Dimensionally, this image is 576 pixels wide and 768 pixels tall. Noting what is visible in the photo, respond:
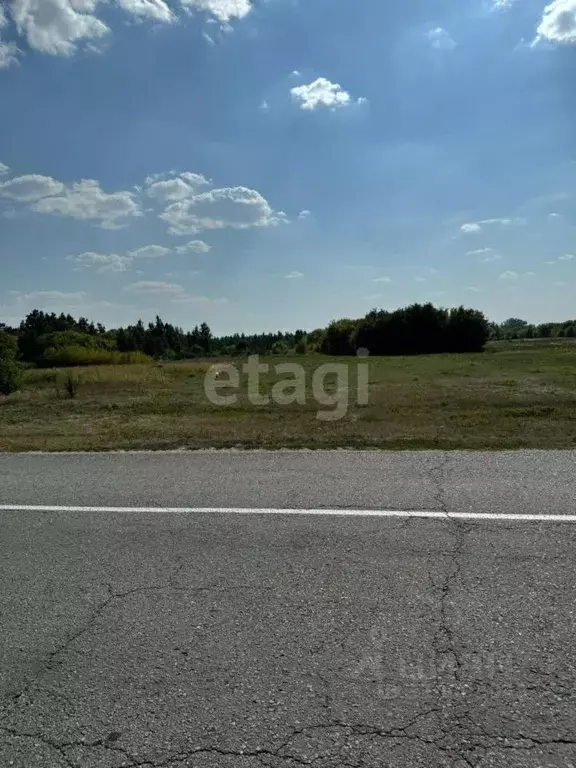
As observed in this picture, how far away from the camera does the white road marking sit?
4.16m

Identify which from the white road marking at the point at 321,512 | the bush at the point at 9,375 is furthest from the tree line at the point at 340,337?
the white road marking at the point at 321,512

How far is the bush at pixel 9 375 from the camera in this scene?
16547 mm

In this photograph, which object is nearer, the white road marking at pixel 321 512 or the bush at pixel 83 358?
the white road marking at pixel 321 512

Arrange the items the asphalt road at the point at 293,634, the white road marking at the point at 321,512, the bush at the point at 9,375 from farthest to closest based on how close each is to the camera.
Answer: the bush at the point at 9,375
the white road marking at the point at 321,512
the asphalt road at the point at 293,634

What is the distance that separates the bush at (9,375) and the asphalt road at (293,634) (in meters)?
13.5

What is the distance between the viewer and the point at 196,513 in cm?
464

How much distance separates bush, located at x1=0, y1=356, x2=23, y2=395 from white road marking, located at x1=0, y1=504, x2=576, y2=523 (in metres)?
13.3

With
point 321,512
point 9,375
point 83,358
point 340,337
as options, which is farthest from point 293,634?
point 340,337

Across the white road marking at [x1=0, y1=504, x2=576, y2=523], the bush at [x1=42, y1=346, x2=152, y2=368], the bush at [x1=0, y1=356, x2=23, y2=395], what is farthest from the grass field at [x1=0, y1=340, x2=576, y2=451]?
the bush at [x1=42, y1=346, x2=152, y2=368]

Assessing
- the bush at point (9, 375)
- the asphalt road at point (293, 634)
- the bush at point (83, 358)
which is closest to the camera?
the asphalt road at point (293, 634)

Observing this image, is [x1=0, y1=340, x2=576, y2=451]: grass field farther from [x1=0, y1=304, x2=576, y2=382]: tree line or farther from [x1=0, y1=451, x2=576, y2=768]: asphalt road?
[x1=0, y1=304, x2=576, y2=382]: tree line

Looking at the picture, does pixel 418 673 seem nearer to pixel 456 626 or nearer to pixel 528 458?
pixel 456 626

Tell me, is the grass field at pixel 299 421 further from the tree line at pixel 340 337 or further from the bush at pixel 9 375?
the tree line at pixel 340 337

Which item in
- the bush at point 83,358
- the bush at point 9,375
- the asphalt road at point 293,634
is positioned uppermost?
the bush at point 83,358
